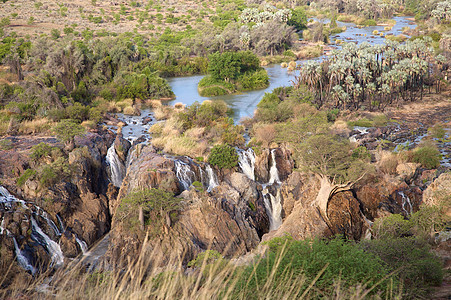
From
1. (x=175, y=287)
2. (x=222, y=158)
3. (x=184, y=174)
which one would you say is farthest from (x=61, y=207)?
(x=175, y=287)

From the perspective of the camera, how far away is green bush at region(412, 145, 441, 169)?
90.6 ft

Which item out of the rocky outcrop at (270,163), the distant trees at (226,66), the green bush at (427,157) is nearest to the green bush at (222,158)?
the rocky outcrop at (270,163)

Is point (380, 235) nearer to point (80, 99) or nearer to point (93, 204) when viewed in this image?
point (93, 204)

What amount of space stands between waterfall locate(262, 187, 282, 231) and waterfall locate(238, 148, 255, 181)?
214 centimetres

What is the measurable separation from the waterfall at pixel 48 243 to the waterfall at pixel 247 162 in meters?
12.4

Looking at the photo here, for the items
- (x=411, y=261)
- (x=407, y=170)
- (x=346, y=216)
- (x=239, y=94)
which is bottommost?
(x=239, y=94)

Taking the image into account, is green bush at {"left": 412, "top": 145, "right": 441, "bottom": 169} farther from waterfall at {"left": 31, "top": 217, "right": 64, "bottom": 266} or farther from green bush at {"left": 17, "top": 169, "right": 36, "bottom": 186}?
green bush at {"left": 17, "top": 169, "right": 36, "bottom": 186}

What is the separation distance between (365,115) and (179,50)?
121ft

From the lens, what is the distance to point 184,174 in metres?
25.3

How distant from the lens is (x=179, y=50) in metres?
66.7

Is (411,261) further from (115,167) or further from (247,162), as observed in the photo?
(115,167)

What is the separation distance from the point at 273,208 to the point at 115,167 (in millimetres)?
11096

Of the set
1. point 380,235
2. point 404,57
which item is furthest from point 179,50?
point 380,235

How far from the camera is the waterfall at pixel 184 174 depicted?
983 inches
